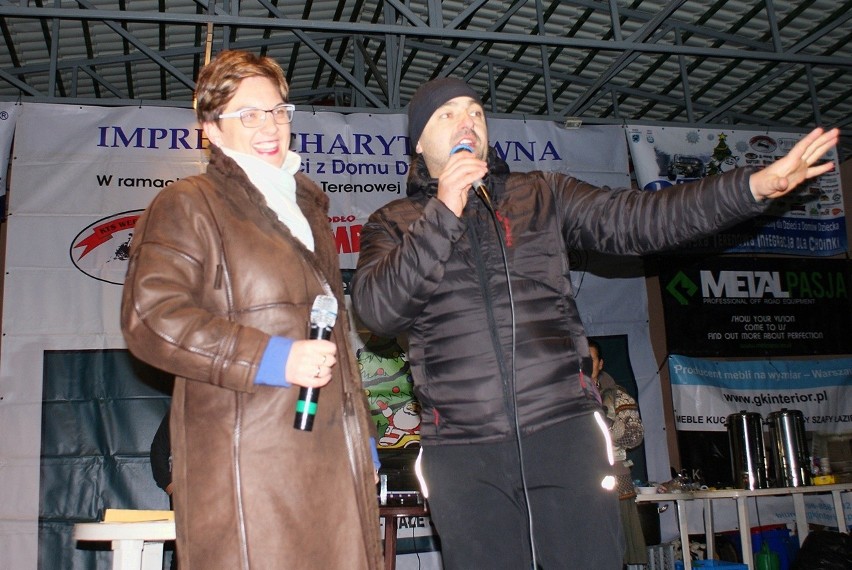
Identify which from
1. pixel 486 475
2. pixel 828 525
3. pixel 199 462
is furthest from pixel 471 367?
pixel 828 525

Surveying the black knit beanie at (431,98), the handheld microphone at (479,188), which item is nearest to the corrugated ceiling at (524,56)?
the black knit beanie at (431,98)

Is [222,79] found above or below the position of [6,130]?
below

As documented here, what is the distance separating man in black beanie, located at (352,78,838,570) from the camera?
162 cm

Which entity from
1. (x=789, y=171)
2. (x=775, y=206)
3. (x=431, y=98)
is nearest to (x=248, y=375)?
(x=431, y=98)

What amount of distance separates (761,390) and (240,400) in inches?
244

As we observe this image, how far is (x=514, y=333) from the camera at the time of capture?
169cm

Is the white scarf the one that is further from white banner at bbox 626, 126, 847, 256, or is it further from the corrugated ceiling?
white banner at bbox 626, 126, 847, 256

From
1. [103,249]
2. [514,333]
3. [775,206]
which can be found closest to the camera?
[514,333]

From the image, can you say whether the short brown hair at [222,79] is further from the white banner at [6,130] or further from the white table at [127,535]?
the white banner at [6,130]

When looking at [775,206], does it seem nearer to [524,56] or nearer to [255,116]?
[524,56]

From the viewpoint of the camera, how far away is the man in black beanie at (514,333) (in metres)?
1.62

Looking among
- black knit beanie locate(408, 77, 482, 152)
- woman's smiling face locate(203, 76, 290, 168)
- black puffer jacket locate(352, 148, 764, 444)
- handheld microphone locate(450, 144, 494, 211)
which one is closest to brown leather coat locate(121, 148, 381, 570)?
woman's smiling face locate(203, 76, 290, 168)

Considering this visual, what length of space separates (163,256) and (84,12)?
13.3 ft

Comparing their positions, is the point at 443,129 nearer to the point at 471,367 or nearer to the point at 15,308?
the point at 471,367
